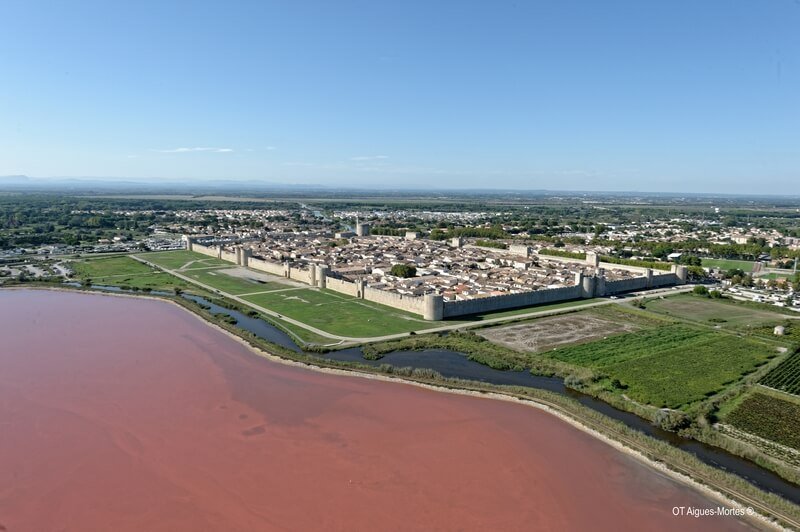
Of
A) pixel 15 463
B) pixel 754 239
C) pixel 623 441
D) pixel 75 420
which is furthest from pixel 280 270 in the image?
pixel 754 239

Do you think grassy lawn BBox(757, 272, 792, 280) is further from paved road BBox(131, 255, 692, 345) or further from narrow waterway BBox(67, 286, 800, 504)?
narrow waterway BBox(67, 286, 800, 504)

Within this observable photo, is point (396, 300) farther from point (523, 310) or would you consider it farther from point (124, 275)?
point (124, 275)

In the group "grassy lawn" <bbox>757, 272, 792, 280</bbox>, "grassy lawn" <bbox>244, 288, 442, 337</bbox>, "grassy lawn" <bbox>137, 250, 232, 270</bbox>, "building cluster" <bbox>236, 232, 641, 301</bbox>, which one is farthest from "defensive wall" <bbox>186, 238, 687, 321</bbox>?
"grassy lawn" <bbox>757, 272, 792, 280</bbox>

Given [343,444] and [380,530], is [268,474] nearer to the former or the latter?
[343,444]

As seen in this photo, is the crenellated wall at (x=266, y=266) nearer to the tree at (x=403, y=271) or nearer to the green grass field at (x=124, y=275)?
the green grass field at (x=124, y=275)

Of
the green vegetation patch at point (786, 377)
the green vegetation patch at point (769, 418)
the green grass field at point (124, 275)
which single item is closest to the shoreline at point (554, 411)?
the green vegetation patch at point (769, 418)
